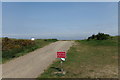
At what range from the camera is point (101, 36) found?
45.2 metres

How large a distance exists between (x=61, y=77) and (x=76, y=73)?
133 centimetres

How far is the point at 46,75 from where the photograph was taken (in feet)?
31.3

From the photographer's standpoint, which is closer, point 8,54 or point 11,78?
point 11,78

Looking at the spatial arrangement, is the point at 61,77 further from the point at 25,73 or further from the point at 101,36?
the point at 101,36

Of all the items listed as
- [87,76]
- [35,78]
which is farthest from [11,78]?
[87,76]

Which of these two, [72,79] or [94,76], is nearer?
[72,79]

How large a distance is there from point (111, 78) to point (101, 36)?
122ft

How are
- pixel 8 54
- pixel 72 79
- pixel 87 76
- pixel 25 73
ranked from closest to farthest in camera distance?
pixel 72 79 → pixel 87 76 → pixel 25 73 → pixel 8 54

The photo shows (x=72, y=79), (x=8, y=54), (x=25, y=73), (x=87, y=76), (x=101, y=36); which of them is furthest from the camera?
(x=101, y=36)

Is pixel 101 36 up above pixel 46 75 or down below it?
above

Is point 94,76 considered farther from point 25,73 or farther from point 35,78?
point 25,73

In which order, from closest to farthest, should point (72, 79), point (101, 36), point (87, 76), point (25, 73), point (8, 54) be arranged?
1. point (72, 79)
2. point (87, 76)
3. point (25, 73)
4. point (8, 54)
5. point (101, 36)

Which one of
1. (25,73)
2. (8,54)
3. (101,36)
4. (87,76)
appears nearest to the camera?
(87,76)

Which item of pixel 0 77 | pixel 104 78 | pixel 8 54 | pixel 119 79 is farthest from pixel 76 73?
pixel 8 54
